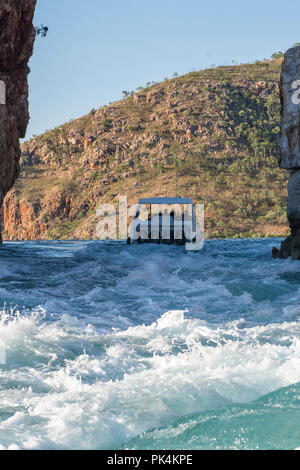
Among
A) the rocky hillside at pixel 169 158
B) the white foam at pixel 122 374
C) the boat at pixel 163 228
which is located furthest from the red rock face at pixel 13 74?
the rocky hillside at pixel 169 158

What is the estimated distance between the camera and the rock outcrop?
61.9ft

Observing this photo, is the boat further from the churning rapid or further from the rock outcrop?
the churning rapid

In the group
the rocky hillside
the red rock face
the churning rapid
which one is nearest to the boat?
the red rock face

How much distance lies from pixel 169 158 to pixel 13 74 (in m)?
57.0

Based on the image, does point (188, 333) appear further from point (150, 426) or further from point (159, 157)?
point (159, 157)

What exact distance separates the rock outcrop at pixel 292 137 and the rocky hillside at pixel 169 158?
44.0m

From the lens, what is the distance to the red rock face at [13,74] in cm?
1881

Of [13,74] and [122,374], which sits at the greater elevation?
[13,74]

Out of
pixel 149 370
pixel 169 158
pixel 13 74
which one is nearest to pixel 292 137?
pixel 13 74

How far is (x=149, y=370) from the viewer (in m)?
5.87

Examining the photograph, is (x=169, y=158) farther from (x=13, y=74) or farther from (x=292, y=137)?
(x=292, y=137)

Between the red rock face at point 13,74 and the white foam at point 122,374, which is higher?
the red rock face at point 13,74

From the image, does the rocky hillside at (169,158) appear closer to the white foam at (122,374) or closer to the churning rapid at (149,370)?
the churning rapid at (149,370)
